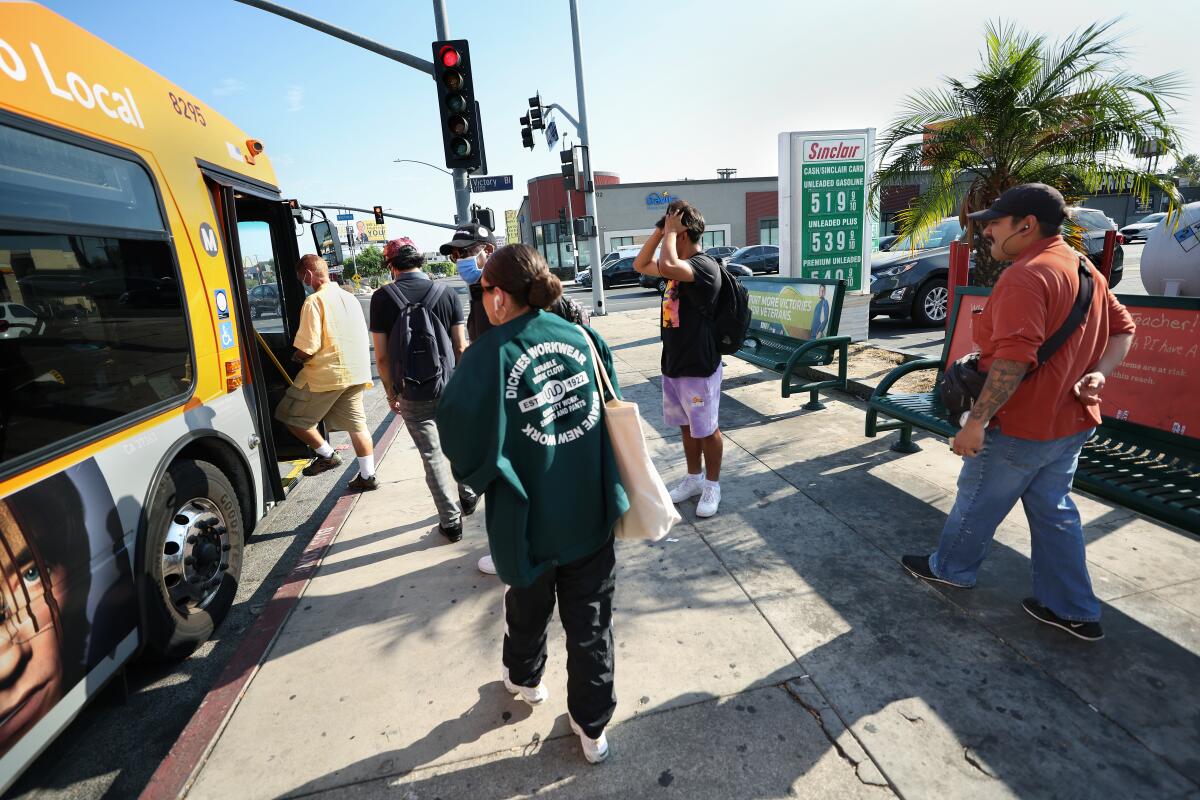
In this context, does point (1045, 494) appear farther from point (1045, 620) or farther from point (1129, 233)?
point (1129, 233)

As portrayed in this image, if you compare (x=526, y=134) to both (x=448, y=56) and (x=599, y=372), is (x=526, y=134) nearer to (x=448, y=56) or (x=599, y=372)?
(x=448, y=56)

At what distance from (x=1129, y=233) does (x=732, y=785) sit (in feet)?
98.4

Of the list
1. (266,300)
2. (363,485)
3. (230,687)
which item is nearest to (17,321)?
(230,687)

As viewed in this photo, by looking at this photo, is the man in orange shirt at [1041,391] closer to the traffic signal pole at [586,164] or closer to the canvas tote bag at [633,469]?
the canvas tote bag at [633,469]

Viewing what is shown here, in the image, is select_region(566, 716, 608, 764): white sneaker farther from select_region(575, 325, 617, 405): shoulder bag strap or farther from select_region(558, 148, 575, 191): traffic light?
select_region(558, 148, 575, 191): traffic light

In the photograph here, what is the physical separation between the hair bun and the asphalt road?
2493 millimetres

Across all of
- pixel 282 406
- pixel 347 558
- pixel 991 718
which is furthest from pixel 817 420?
pixel 282 406

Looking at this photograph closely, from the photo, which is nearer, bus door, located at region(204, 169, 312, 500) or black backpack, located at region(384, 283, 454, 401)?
black backpack, located at region(384, 283, 454, 401)

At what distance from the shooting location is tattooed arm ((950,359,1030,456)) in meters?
2.46

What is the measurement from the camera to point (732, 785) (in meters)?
2.15

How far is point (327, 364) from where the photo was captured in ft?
15.4

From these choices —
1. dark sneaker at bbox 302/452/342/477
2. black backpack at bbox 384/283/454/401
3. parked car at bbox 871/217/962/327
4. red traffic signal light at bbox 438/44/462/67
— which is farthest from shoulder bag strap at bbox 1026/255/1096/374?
parked car at bbox 871/217/962/327

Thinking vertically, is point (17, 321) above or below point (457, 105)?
below

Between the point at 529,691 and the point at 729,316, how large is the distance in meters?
2.40
